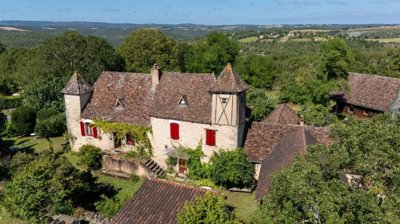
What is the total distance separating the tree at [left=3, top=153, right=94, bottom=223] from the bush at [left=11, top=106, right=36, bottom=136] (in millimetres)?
21007

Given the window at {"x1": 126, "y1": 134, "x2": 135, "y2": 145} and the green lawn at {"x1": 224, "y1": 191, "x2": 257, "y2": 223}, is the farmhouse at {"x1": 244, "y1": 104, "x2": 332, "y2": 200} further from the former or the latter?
the window at {"x1": 126, "y1": 134, "x2": 135, "y2": 145}

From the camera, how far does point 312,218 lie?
11406 mm

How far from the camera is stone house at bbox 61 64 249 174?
26.6 metres

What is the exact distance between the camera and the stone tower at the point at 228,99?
85.0ft

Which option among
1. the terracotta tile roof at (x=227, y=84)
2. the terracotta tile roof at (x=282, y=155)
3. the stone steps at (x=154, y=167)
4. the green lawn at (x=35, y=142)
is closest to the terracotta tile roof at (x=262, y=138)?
the terracotta tile roof at (x=282, y=155)

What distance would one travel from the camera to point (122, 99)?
105 ft

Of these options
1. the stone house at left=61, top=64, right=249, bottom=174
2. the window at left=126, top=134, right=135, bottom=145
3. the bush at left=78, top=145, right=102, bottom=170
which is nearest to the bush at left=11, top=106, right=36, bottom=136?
the stone house at left=61, top=64, right=249, bottom=174

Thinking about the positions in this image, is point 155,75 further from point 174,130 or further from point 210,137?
point 210,137

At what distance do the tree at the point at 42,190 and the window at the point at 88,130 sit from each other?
1056 centimetres

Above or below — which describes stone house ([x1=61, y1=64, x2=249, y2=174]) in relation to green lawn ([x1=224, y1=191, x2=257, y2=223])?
above

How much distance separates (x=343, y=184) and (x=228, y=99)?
47.8 ft

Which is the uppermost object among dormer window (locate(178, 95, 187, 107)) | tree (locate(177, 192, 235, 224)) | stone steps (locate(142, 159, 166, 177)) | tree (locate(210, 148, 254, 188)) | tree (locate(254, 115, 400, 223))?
tree (locate(254, 115, 400, 223))

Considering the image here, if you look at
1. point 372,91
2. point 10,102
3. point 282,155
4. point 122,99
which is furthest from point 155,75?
point 10,102

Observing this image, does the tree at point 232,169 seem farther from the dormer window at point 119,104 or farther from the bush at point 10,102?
the bush at point 10,102
